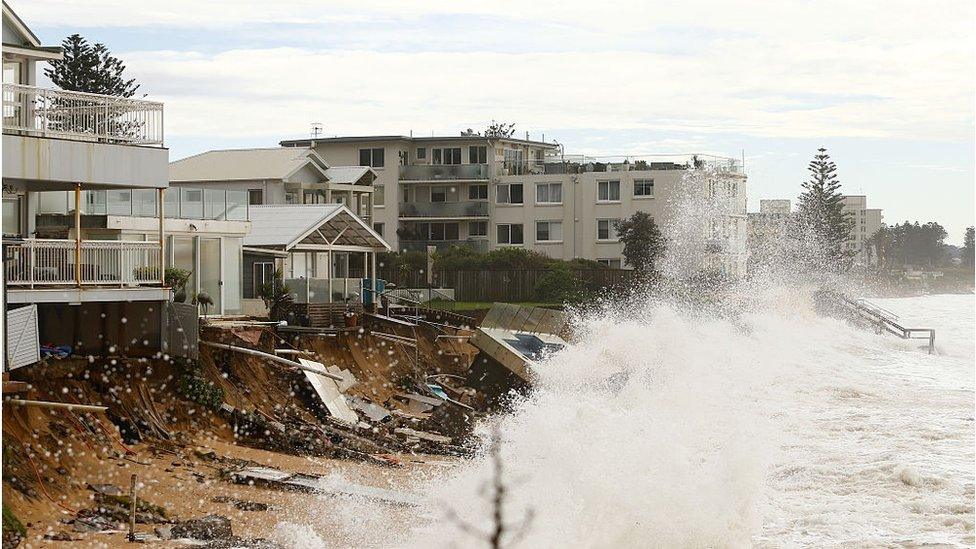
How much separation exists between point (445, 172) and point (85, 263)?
45284 mm

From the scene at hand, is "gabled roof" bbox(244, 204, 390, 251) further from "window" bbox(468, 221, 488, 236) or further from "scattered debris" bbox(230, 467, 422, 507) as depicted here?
"window" bbox(468, 221, 488, 236)

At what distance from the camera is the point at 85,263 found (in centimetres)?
2153

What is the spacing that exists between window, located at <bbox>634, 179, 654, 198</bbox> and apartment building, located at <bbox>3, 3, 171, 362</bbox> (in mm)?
42364

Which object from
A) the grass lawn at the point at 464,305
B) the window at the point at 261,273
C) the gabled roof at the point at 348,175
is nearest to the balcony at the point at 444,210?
the grass lawn at the point at 464,305

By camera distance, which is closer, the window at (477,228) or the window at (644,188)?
the window at (644,188)

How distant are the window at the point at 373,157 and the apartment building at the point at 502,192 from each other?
0.17 feet

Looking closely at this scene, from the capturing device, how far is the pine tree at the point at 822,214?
8619 cm

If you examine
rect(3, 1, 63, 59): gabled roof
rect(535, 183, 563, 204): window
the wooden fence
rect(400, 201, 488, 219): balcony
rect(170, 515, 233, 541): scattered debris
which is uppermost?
rect(3, 1, 63, 59): gabled roof

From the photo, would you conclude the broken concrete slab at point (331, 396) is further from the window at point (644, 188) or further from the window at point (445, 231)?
the window at point (445, 231)

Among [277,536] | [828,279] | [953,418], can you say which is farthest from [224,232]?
[828,279]

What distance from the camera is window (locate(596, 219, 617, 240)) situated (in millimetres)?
63125

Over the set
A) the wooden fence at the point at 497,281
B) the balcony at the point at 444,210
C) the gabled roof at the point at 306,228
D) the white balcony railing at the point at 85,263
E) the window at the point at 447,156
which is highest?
the window at the point at 447,156

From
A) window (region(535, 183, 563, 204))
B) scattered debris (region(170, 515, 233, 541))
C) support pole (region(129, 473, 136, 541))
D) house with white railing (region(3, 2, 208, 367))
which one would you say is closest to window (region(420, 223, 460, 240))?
window (region(535, 183, 563, 204))

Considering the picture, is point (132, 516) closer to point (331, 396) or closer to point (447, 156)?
point (331, 396)
